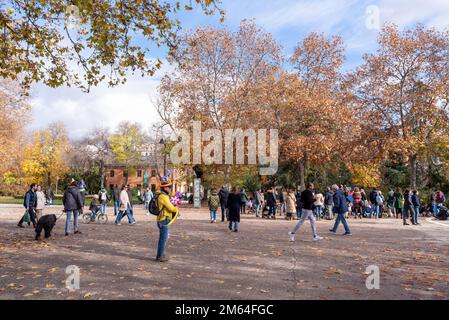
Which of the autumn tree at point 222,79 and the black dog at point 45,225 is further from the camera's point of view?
the autumn tree at point 222,79

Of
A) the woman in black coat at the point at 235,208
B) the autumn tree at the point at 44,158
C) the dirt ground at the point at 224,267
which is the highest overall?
the autumn tree at the point at 44,158

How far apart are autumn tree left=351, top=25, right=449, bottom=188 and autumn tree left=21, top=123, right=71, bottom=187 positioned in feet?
147

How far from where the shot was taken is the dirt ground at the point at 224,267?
Answer: 6324 millimetres

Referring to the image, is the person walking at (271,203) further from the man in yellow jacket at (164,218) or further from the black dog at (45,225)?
the man in yellow jacket at (164,218)

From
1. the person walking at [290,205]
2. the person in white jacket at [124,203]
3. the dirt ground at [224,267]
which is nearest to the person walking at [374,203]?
the person walking at [290,205]

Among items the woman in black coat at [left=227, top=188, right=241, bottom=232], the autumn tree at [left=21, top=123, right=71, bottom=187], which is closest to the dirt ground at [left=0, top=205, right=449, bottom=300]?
the woman in black coat at [left=227, top=188, right=241, bottom=232]

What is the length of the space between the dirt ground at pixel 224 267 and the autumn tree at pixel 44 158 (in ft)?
159

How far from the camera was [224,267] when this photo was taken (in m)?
8.23

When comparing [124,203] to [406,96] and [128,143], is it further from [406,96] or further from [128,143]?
[128,143]

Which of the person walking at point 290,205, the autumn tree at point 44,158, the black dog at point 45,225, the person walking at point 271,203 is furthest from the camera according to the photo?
the autumn tree at point 44,158

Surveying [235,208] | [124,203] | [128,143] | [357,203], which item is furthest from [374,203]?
[128,143]

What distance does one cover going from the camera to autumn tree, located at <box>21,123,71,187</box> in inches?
2270

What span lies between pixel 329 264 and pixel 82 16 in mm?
8726
